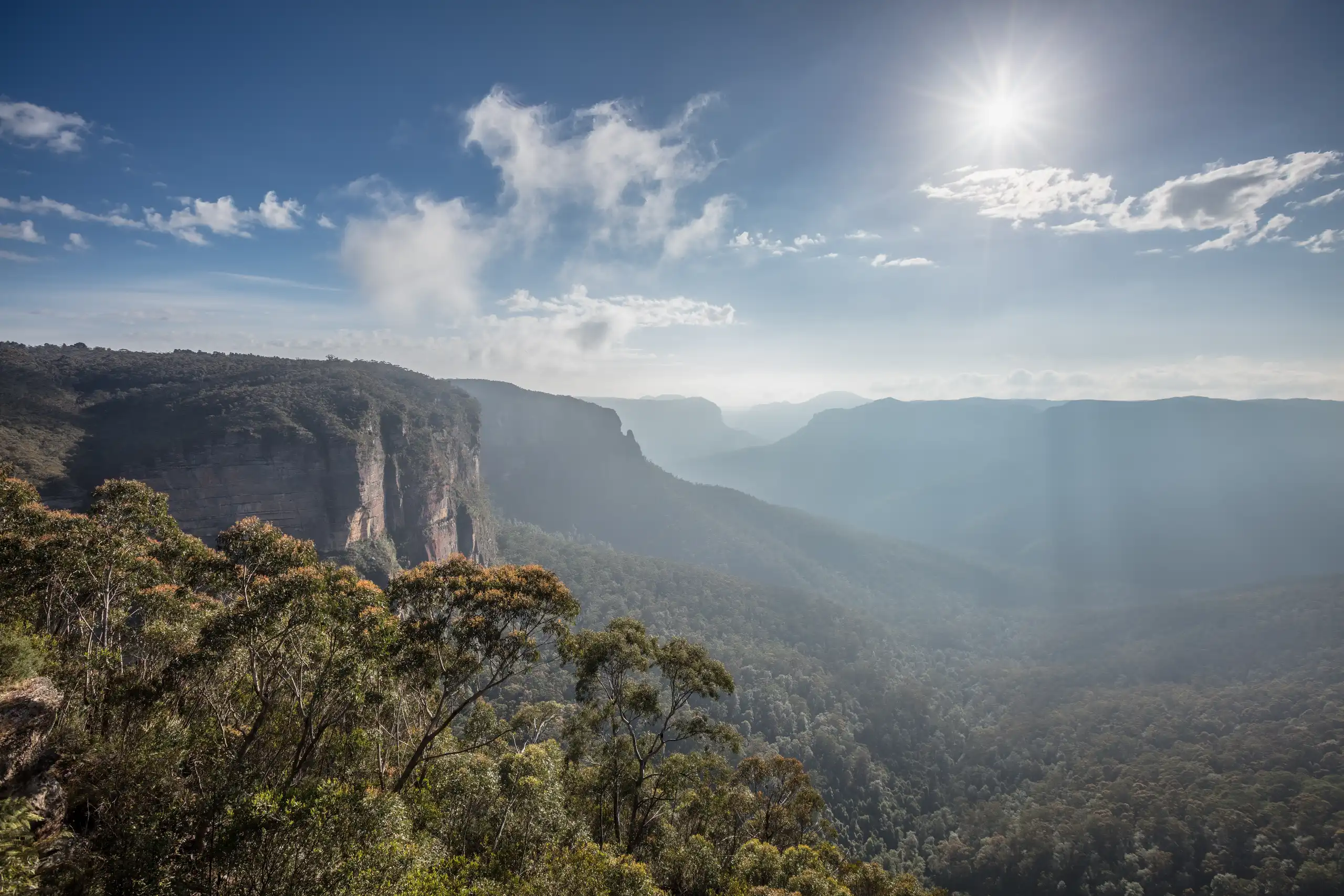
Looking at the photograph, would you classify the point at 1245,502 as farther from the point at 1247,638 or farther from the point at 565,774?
the point at 565,774

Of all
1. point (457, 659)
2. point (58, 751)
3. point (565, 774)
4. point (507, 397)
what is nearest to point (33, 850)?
point (58, 751)

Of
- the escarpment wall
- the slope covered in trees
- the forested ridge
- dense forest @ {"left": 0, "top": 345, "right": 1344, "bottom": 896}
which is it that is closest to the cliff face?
the escarpment wall

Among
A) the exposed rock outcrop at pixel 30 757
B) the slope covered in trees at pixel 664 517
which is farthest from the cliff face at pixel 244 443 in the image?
the slope covered in trees at pixel 664 517

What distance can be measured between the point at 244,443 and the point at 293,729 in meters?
53.6

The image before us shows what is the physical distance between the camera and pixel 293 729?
15945mm

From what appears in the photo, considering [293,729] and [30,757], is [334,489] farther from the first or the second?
[30,757]

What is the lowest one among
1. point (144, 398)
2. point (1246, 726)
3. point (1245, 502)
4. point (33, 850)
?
point (1246, 726)

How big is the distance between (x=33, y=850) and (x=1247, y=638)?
448ft

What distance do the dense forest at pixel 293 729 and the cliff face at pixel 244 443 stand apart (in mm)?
28209

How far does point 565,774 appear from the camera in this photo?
2123cm

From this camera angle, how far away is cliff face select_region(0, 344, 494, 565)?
49.1 m

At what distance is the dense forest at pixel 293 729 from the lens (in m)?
8.65

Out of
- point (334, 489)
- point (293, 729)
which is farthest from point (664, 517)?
point (293, 729)

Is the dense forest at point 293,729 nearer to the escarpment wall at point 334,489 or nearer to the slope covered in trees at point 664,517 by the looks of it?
the escarpment wall at point 334,489
